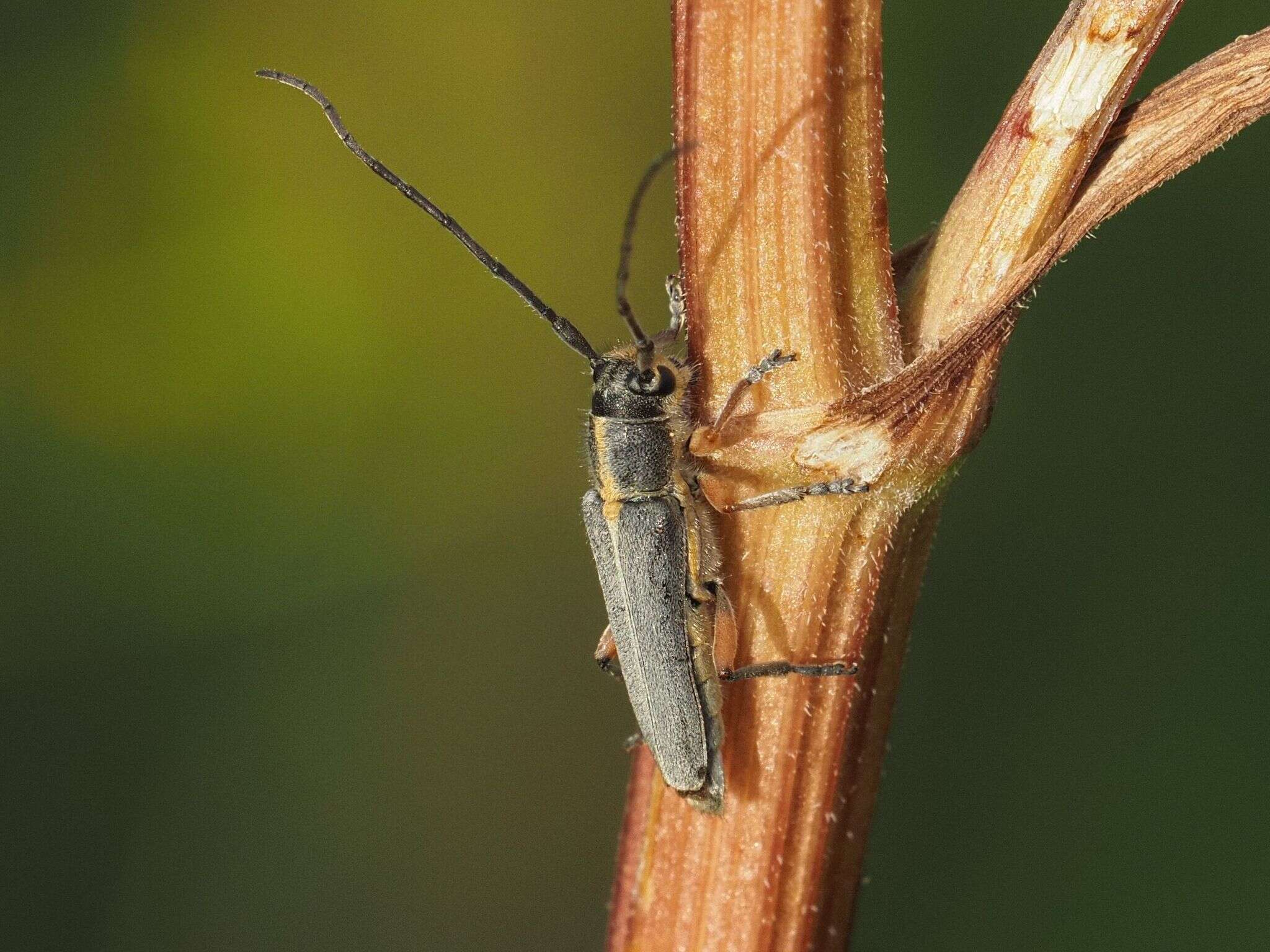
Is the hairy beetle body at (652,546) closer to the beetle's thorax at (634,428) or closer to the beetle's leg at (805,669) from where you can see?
the beetle's thorax at (634,428)

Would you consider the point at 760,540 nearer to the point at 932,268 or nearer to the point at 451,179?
the point at 932,268

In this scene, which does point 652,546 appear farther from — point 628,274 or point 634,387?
point 628,274

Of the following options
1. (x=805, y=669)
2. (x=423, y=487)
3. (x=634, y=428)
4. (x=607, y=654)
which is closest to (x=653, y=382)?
(x=634, y=428)

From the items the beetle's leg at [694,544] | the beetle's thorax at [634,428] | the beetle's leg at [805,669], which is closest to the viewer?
the beetle's leg at [805,669]

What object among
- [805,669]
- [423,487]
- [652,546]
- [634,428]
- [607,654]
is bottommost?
[805,669]

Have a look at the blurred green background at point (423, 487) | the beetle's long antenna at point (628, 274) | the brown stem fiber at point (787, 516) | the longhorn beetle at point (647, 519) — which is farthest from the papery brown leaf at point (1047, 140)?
the blurred green background at point (423, 487)

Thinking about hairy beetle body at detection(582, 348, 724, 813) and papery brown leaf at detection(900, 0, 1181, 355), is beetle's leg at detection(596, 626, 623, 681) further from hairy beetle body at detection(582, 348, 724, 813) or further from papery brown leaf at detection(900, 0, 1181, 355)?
papery brown leaf at detection(900, 0, 1181, 355)

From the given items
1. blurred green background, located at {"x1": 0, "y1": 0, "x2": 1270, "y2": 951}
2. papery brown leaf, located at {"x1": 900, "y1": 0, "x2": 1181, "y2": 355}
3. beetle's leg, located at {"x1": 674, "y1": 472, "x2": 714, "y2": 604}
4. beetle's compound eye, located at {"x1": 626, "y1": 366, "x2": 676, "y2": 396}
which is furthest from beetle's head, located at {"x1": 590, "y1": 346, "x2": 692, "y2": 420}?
blurred green background, located at {"x1": 0, "y1": 0, "x2": 1270, "y2": 951}
